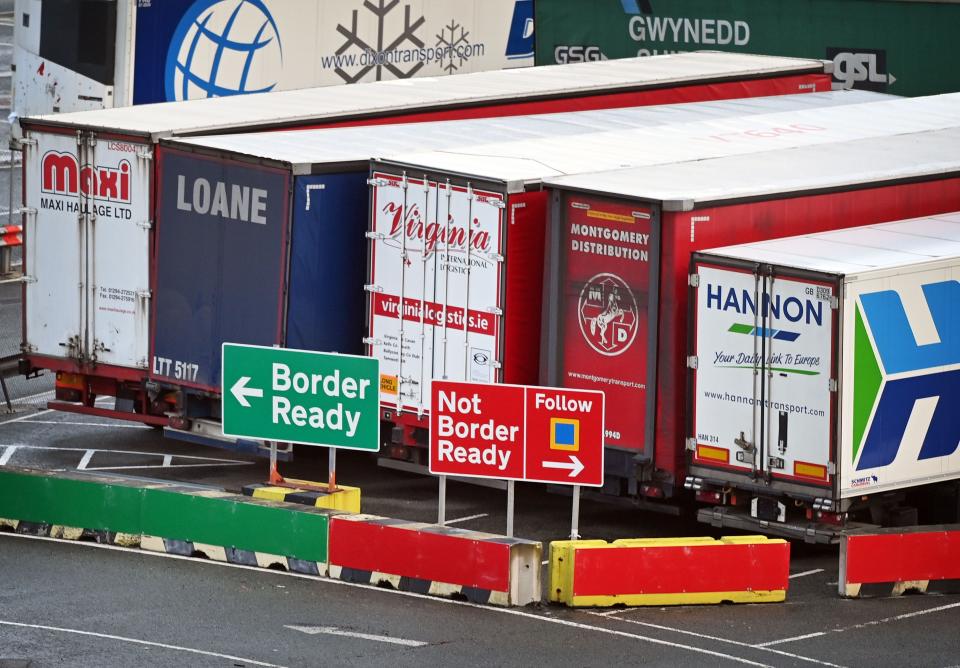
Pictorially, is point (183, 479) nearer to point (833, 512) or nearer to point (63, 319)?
point (63, 319)

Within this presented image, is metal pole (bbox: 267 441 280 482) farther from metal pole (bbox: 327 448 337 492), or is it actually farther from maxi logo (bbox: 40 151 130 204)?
maxi logo (bbox: 40 151 130 204)

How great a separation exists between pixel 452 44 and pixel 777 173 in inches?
557

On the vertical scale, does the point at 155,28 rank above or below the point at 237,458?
above

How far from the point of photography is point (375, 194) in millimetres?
19891

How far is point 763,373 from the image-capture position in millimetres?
17422

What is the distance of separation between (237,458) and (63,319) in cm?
251

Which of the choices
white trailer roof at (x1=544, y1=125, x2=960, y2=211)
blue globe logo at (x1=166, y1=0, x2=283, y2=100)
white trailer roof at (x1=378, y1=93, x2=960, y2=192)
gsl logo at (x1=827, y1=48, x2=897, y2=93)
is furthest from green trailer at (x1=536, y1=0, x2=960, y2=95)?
white trailer roof at (x1=544, y1=125, x2=960, y2=211)

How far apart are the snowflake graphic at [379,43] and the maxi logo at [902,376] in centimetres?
1531

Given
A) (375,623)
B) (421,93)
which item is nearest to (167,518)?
(375,623)

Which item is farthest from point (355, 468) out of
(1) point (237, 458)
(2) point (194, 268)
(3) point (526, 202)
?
(3) point (526, 202)

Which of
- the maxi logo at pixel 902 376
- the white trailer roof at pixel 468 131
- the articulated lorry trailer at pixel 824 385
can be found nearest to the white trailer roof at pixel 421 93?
the white trailer roof at pixel 468 131

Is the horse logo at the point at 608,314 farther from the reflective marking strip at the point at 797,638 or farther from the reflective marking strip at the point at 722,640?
the reflective marking strip at the point at 797,638

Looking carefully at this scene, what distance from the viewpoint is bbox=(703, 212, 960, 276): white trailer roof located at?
17281 millimetres

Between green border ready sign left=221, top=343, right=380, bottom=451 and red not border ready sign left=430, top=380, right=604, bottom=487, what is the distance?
65 centimetres
